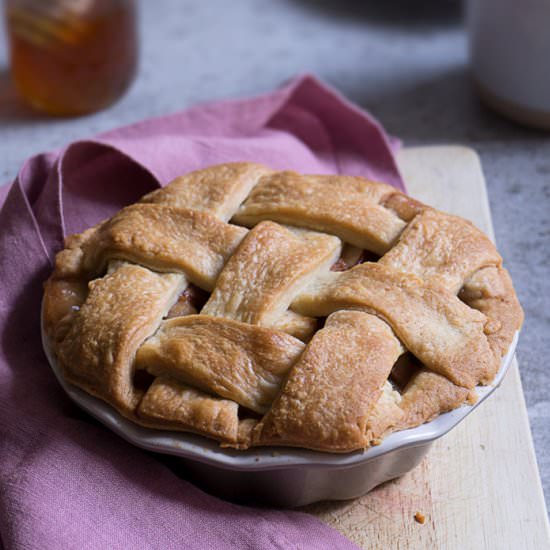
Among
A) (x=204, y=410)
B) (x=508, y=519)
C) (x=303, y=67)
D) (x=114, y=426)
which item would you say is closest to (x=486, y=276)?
(x=508, y=519)

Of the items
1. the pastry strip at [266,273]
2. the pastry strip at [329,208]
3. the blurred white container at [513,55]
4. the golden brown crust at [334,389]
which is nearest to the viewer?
the golden brown crust at [334,389]

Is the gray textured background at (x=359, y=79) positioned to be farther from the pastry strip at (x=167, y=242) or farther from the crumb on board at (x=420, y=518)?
the pastry strip at (x=167, y=242)

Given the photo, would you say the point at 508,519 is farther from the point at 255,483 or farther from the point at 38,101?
the point at 38,101

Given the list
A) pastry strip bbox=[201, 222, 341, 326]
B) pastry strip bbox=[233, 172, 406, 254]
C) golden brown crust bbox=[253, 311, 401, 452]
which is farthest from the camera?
pastry strip bbox=[233, 172, 406, 254]

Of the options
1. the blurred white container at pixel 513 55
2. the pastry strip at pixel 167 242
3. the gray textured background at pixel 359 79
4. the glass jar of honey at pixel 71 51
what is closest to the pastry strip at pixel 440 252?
the pastry strip at pixel 167 242

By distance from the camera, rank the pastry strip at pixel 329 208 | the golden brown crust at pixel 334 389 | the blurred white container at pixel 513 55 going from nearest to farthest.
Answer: the golden brown crust at pixel 334 389, the pastry strip at pixel 329 208, the blurred white container at pixel 513 55

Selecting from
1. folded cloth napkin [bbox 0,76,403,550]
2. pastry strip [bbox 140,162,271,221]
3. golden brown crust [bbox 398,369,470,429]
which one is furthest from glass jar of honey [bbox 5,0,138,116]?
golden brown crust [bbox 398,369,470,429]

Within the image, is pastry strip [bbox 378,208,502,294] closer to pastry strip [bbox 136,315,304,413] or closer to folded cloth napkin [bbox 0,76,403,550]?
pastry strip [bbox 136,315,304,413]

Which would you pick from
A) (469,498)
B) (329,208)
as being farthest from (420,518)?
(329,208)
